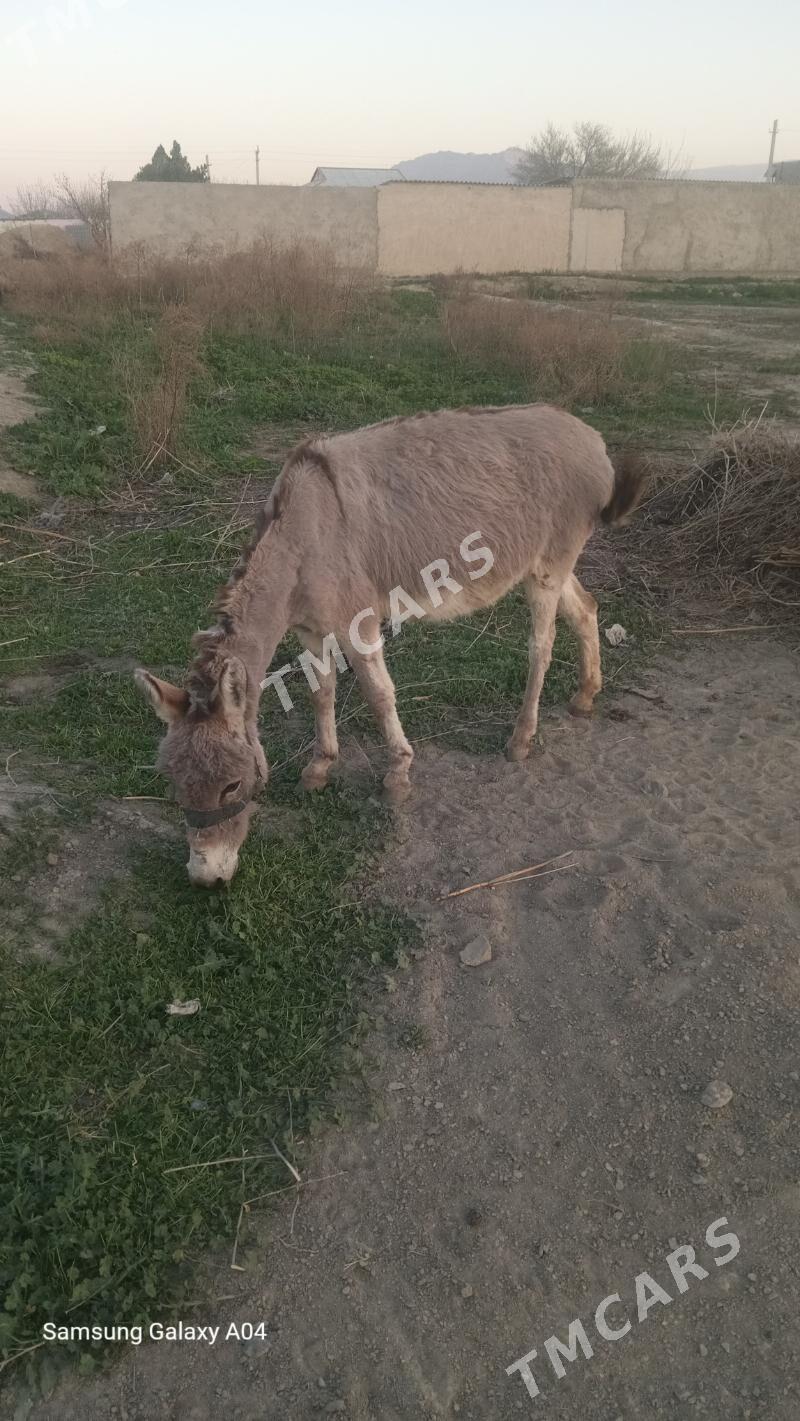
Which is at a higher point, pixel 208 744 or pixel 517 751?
pixel 208 744

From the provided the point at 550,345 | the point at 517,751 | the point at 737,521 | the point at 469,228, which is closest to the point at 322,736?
the point at 517,751

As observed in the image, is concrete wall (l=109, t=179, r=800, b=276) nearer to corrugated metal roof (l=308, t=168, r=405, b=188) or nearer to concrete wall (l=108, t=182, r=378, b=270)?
concrete wall (l=108, t=182, r=378, b=270)

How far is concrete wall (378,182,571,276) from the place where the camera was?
97.5 ft

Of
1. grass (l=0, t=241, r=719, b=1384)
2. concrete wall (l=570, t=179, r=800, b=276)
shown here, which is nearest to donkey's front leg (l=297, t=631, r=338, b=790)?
grass (l=0, t=241, r=719, b=1384)

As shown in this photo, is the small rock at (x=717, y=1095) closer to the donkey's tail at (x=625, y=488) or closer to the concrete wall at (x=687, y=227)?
the donkey's tail at (x=625, y=488)

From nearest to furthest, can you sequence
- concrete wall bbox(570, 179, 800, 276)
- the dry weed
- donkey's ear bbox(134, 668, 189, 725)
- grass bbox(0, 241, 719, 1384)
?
grass bbox(0, 241, 719, 1384), donkey's ear bbox(134, 668, 189, 725), the dry weed, concrete wall bbox(570, 179, 800, 276)

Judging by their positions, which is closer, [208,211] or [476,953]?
[476,953]

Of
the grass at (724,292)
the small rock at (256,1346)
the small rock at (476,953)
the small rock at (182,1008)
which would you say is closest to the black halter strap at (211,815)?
the small rock at (182,1008)

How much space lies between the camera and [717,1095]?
310 cm

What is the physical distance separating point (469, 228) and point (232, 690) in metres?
32.1

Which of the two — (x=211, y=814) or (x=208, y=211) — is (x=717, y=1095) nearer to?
(x=211, y=814)

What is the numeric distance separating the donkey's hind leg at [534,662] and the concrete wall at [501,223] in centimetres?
2481

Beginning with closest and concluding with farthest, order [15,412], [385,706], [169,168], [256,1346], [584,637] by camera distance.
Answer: [256,1346], [385,706], [584,637], [15,412], [169,168]

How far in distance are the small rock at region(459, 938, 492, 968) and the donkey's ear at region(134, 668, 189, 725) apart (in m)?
1.55
